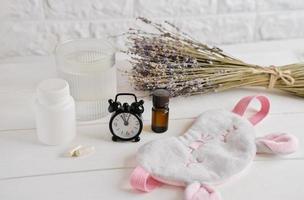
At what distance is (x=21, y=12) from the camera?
3.53ft

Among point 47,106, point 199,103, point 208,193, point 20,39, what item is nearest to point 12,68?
point 20,39

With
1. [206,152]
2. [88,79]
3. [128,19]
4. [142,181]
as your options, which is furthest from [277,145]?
[128,19]

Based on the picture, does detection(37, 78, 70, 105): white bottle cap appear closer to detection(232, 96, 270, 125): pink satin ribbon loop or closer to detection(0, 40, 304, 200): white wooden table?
detection(0, 40, 304, 200): white wooden table

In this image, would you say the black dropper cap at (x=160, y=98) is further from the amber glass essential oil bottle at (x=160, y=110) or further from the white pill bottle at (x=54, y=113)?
the white pill bottle at (x=54, y=113)

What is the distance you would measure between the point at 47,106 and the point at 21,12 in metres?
0.36

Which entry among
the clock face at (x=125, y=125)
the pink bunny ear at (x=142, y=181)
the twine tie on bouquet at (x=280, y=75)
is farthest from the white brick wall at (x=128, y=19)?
the pink bunny ear at (x=142, y=181)

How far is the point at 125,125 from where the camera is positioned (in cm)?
85

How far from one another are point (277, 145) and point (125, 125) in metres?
0.26

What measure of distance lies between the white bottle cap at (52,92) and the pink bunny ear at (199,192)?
247 millimetres

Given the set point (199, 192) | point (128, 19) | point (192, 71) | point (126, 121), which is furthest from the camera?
point (128, 19)

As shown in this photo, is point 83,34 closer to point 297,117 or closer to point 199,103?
point 199,103

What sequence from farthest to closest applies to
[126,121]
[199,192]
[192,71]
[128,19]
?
[128,19] → [192,71] → [126,121] → [199,192]

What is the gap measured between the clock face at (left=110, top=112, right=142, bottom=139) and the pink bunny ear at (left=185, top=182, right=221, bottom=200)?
0.16 meters

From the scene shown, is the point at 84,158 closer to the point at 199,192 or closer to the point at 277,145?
the point at 199,192
